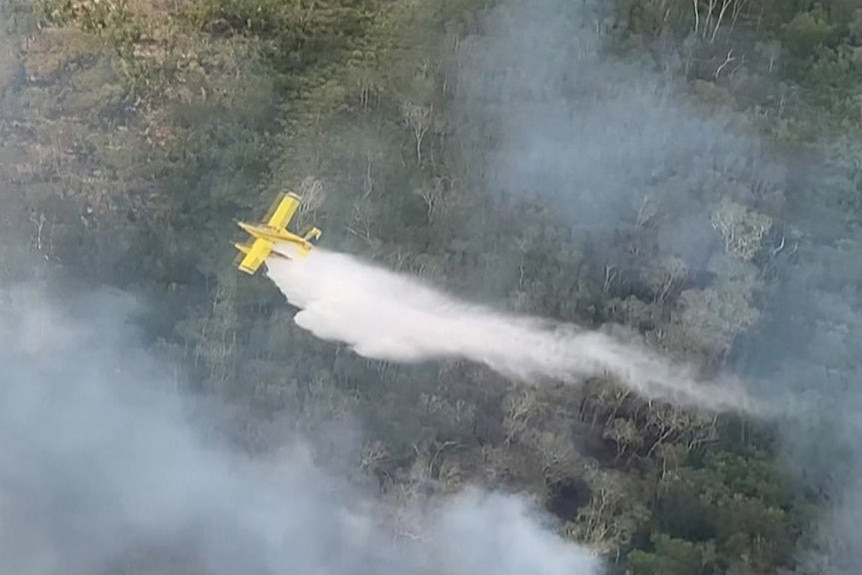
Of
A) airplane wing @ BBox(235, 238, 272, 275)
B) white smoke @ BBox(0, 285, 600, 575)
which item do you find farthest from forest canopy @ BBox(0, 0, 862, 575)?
airplane wing @ BBox(235, 238, 272, 275)

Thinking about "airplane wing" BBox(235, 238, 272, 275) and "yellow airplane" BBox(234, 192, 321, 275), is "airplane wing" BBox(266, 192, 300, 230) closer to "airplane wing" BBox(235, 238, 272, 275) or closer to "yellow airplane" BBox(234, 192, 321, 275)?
"yellow airplane" BBox(234, 192, 321, 275)

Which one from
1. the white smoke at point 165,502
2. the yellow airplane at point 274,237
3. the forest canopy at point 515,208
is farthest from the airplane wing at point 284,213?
the white smoke at point 165,502

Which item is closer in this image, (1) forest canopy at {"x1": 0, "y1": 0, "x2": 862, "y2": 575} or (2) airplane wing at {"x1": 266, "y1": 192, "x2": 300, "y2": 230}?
(1) forest canopy at {"x1": 0, "y1": 0, "x2": 862, "y2": 575}

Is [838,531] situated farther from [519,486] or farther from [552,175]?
[552,175]

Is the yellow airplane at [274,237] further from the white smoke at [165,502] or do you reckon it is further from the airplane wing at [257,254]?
the white smoke at [165,502]

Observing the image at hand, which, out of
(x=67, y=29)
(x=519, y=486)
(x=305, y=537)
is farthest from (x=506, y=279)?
(x=67, y=29)

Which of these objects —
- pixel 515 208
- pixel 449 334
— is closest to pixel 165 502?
pixel 449 334
